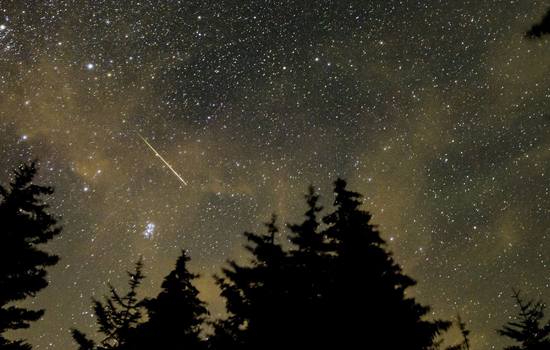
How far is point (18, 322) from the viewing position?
9477 mm

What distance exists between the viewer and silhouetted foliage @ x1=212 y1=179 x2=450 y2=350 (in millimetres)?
7535

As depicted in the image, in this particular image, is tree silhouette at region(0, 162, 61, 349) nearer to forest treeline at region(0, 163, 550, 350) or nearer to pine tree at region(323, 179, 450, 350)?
forest treeline at region(0, 163, 550, 350)

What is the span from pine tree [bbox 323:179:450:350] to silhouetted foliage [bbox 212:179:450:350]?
2 cm

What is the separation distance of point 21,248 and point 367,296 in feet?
33.1

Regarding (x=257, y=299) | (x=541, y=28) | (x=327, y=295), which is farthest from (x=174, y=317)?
(x=541, y=28)

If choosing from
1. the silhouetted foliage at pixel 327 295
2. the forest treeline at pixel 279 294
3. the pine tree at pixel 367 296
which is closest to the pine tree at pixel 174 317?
the forest treeline at pixel 279 294

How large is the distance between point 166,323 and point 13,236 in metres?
5.38

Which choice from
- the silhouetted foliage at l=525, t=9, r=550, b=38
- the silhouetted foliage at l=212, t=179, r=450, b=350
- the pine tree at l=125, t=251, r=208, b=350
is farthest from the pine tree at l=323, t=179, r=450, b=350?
the silhouetted foliage at l=525, t=9, r=550, b=38

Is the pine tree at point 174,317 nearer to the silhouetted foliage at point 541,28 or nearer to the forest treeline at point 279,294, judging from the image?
the forest treeline at point 279,294

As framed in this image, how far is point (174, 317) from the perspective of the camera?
10984 mm

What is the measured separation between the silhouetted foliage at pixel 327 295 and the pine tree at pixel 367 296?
0.07 feet

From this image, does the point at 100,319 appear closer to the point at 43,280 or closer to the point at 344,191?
the point at 43,280

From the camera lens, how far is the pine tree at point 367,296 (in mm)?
7375

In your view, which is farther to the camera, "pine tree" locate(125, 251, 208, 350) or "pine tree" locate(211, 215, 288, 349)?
"pine tree" locate(125, 251, 208, 350)
